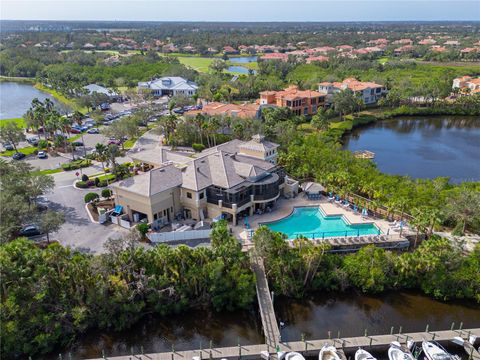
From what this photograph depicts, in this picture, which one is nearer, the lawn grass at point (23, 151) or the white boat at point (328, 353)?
the white boat at point (328, 353)

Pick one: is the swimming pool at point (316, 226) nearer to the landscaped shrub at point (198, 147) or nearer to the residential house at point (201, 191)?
the residential house at point (201, 191)

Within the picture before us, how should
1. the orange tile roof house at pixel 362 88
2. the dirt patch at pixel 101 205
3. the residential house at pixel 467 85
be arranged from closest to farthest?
the dirt patch at pixel 101 205
the orange tile roof house at pixel 362 88
the residential house at pixel 467 85

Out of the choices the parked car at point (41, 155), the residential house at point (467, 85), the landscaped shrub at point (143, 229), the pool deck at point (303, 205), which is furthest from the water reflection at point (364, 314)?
the residential house at point (467, 85)

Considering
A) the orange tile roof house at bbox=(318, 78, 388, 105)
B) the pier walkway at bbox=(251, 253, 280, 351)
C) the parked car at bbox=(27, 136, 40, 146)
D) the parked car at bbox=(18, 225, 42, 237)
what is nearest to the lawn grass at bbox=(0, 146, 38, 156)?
the parked car at bbox=(27, 136, 40, 146)

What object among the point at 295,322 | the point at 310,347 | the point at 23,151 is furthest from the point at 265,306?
the point at 23,151

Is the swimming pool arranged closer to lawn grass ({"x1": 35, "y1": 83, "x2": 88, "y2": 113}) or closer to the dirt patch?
the dirt patch

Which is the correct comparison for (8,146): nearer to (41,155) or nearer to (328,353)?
(41,155)

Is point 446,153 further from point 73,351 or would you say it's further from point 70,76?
point 70,76
